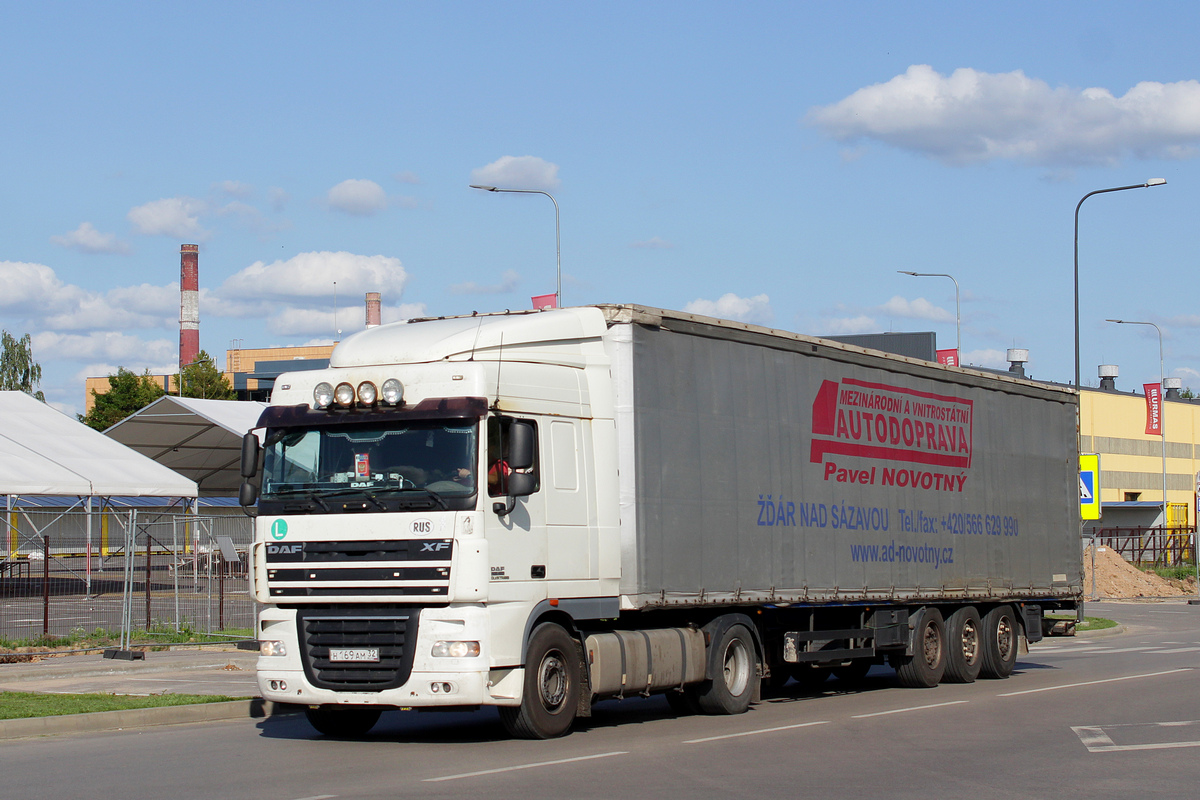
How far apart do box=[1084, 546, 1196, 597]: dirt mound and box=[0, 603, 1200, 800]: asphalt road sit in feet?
115

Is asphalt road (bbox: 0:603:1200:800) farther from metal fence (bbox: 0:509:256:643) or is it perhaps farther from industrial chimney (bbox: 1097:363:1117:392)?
industrial chimney (bbox: 1097:363:1117:392)

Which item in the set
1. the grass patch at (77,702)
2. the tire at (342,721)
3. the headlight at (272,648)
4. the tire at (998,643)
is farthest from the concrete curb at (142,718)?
the tire at (998,643)

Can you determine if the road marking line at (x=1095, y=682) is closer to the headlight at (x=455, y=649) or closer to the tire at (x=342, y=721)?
the tire at (x=342, y=721)

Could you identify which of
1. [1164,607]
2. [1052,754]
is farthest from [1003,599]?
[1164,607]

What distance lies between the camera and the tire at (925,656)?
17516mm

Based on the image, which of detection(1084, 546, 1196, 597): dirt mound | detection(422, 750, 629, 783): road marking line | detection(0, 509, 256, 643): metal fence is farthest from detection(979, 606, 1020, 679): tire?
detection(1084, 546, 1196, 597): dirt mound

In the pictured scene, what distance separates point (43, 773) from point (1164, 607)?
3899 cm

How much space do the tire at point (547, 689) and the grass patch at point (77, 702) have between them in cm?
443

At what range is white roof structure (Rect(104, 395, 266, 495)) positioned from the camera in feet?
150

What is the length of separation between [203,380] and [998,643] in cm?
7726

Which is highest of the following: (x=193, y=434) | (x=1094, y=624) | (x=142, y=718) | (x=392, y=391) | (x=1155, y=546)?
(x=193, y=434)

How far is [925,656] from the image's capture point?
17719mm

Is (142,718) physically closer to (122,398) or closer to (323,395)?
(323,395)

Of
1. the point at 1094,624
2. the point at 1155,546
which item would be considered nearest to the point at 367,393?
the point at 1094,624
